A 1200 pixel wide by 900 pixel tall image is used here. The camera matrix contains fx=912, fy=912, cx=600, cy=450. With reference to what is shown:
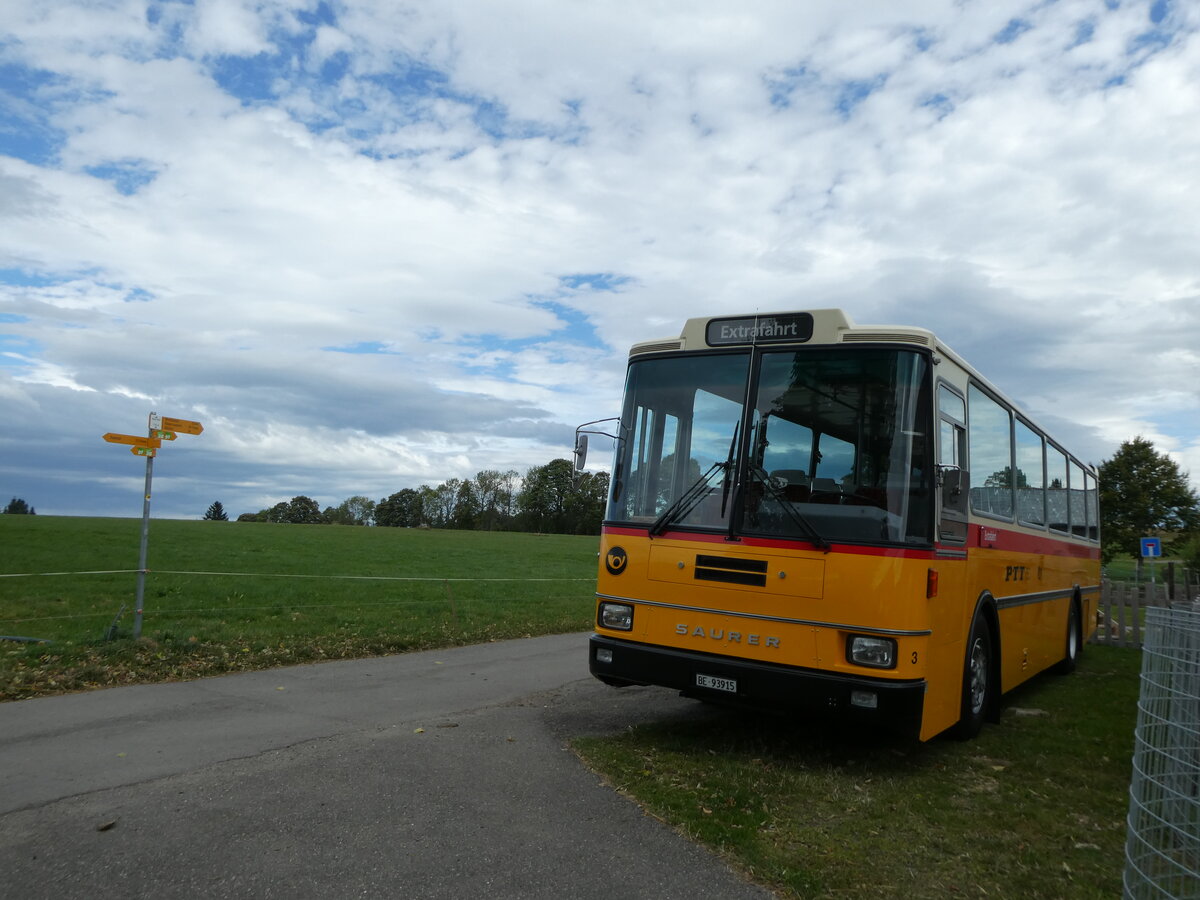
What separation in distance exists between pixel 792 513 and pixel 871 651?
1073mm

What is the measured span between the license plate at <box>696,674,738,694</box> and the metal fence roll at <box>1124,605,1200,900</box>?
311 centimetres

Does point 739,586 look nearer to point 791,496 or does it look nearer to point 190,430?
point 791,496

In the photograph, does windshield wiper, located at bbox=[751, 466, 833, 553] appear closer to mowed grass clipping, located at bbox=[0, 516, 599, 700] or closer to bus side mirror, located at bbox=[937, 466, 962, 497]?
bus side mirror, located at bbox=[937, 466, 962, 497]

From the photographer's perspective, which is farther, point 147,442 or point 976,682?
point 147,442

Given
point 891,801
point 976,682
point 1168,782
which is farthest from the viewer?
point 976,682

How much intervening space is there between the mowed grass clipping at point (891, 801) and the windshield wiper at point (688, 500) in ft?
5.58

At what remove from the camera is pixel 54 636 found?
11.8 m

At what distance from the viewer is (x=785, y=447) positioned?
666 cm

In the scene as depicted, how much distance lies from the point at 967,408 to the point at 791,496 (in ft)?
6.59

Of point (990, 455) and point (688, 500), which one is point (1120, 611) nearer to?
point (990, 455)

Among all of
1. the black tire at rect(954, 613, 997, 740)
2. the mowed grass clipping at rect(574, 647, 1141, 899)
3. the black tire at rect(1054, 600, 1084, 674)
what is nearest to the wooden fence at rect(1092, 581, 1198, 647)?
the black tire at rect(1054, 600, 1084, 674)

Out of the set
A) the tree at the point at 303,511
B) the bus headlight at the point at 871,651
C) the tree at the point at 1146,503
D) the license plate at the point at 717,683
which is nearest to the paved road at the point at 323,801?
the license plate at the point at 717,683

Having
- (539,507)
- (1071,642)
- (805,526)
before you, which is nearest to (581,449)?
(805,526)

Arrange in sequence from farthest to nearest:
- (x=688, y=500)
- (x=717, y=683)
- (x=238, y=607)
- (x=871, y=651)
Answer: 1. (x=238, y=607)
2. (x=688, y=500)
3. (x=717, y=683)
4. (x=871, y=651)
